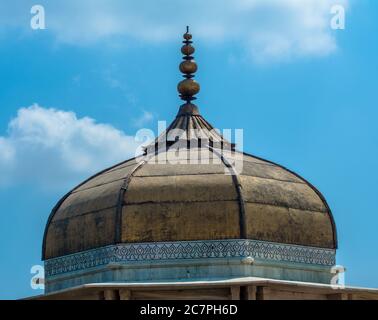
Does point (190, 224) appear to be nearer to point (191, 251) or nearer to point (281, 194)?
point (191, 251)

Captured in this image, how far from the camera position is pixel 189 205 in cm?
3472

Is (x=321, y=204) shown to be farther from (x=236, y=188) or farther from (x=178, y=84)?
(x=178, y=84)

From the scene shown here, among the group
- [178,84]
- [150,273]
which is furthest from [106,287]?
[178,84]

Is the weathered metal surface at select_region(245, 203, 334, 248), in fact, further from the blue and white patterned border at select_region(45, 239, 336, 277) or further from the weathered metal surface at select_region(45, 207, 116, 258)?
the weathered metal surface at select_region(45, 207, 116, 258)

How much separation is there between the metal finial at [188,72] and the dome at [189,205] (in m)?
1.81

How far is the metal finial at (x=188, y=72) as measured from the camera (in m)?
38.4

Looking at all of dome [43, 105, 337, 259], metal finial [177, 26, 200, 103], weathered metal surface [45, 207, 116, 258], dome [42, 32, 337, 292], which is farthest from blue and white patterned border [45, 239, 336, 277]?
metal finial [177, 26, 200, 103]

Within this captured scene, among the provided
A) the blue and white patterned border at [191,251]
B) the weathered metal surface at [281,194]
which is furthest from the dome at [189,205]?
the blue and white patterned border at [191,251]

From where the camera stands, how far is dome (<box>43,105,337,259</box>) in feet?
113

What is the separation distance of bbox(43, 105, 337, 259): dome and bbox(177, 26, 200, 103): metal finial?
5.95 feet

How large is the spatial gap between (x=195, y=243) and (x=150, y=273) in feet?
3.65

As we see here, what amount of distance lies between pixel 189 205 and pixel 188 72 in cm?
488

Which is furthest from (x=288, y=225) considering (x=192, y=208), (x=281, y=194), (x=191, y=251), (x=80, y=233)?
(x=80, y=233)

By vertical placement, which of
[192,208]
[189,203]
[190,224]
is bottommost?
[190,224]
